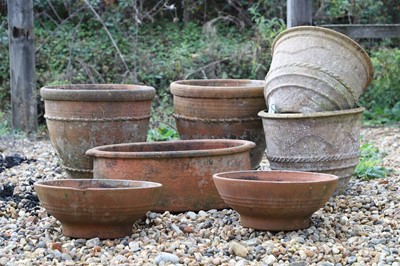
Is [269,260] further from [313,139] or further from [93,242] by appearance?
[313,139]

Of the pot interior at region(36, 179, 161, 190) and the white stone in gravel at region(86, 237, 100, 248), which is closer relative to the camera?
the white stone in gravel at region(86, 237, 100, 248)

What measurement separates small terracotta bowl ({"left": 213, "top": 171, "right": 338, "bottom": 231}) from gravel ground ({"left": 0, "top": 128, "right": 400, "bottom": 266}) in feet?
0.20

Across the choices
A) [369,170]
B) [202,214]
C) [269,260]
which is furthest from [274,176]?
[369,170]

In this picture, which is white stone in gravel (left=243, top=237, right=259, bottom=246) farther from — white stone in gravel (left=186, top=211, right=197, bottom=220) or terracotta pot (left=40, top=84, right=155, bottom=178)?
terracotta pot (left=40, top=84, right=155, bottom=178)

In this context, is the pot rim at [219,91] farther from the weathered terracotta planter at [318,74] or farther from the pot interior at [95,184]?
the pot interior at [95,184]

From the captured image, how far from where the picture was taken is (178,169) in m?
4.95

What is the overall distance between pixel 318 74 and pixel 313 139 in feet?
1.44

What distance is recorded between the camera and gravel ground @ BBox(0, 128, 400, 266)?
159 inches

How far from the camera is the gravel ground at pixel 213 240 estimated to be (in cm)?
404

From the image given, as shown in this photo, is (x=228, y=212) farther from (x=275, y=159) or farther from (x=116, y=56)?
(x=116, y=56)

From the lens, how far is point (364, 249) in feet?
13.9

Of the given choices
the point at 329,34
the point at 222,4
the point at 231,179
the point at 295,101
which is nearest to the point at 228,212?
the point at 231,179

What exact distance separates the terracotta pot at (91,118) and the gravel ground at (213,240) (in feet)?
1.45

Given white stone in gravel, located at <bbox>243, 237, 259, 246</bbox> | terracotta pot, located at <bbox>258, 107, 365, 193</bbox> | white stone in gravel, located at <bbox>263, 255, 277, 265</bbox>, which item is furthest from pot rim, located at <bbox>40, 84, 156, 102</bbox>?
white stone in gravel, located at <bbox>263, 255, 277, 265</bbox>
